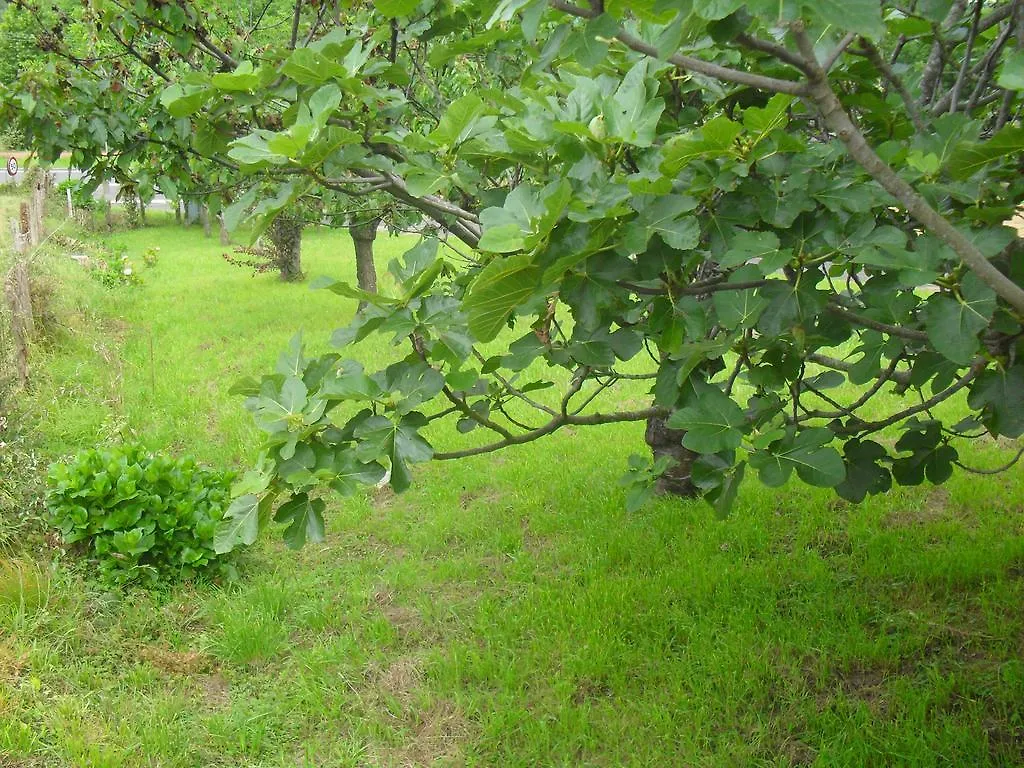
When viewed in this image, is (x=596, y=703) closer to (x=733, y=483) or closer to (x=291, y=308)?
(x=733, y=483)

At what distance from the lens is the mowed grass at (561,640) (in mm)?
2959

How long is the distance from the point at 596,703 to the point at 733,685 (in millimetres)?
519

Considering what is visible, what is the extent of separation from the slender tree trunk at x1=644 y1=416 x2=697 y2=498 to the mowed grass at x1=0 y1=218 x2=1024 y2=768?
149 mm

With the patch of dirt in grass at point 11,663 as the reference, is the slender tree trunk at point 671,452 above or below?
above

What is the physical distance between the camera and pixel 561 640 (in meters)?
3.50

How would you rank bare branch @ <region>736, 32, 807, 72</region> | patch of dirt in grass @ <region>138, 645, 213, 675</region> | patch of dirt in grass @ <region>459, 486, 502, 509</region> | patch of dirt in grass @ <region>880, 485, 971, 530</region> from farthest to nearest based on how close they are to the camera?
patch of dirt in grass @ <region>459, 486, 502, 509</region>, patch of dirt in grass @ <region>880, 485, 971, 530</region>, patch of dirt in grass @ <region>138, 645, 213, 675</region>, bare branch @ <region>736, 32, 807, 72</region>

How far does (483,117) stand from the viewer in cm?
191

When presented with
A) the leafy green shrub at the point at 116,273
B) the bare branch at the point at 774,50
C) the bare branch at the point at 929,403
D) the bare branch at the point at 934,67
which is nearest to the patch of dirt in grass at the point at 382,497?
the bare branch at the point at 929,403

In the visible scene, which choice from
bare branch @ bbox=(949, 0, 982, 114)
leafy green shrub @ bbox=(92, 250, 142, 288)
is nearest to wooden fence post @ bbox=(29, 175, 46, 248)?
leafy green shrub @ bbox=(92, 250, 142, 288)

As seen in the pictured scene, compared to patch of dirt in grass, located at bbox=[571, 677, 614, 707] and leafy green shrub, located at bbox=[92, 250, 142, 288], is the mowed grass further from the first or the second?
leafy green shrub, located at bbox=[92, 250, 142, 288]

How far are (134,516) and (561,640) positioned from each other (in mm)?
2232

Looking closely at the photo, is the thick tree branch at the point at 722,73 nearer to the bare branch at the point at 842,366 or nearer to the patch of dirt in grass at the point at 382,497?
the bare branch at the point at 842,366

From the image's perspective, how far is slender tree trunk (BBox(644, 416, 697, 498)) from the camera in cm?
464

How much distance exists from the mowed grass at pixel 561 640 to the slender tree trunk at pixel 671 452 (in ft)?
0.49
